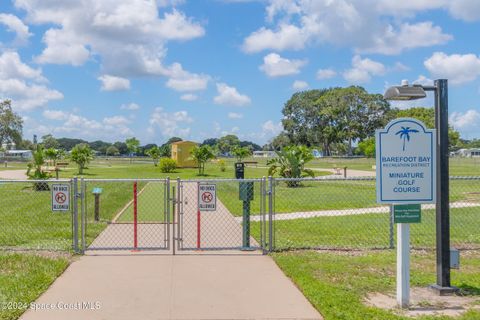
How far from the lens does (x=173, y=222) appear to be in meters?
8.70

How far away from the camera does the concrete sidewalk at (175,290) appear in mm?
5730

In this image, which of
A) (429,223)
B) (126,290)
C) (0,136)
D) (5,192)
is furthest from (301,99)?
(126,290)

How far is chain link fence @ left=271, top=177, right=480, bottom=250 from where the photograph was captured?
9883 mm

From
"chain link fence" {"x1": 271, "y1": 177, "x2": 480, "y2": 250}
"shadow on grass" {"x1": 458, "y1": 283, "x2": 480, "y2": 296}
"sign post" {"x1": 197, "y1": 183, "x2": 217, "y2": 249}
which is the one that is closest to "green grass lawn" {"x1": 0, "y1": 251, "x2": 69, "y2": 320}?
"sign post" {"x1": 197, "y1": 183, "x2": 217, "y2": 249}

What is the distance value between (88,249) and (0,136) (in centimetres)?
8758

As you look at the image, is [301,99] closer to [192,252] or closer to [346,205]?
[346,205]

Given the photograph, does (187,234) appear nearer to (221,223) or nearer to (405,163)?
(221,223)

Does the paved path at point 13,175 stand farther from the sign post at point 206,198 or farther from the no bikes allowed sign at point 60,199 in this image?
the sign post at point 206,198

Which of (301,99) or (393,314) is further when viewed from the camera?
(301,99)

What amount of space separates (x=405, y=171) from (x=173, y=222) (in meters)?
4.01

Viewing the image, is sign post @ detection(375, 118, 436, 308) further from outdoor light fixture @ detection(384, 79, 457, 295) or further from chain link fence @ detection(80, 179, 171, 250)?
chain link fence @ detection(80, 179, 171, 250)

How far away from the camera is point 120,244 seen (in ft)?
32.1

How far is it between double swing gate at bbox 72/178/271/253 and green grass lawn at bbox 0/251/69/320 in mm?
930

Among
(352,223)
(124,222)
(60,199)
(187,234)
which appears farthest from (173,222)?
(352,223)
